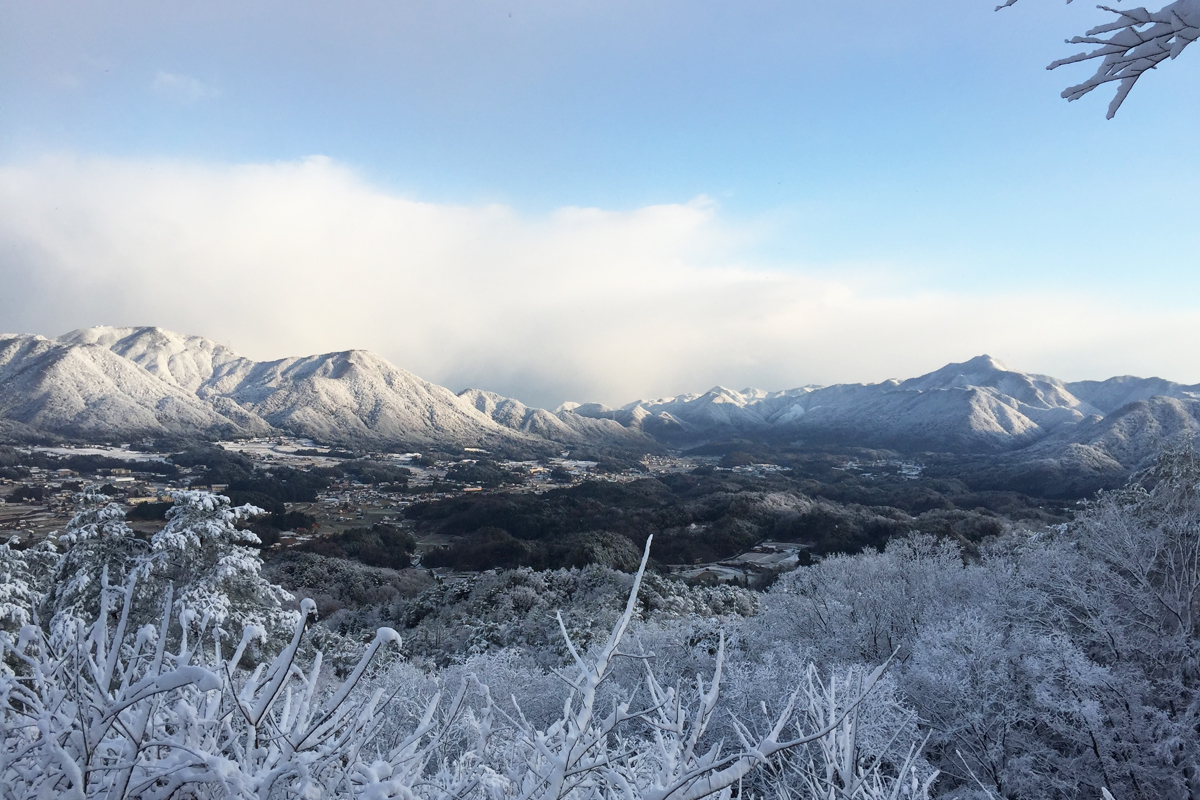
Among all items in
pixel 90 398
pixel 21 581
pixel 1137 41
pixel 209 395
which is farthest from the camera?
pixel 209 395

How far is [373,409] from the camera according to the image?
148 m

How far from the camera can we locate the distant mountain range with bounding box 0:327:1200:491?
286 feet

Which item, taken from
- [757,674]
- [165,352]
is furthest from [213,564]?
[165,352]

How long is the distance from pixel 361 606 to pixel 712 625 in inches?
892

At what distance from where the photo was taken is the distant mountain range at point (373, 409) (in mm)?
87250

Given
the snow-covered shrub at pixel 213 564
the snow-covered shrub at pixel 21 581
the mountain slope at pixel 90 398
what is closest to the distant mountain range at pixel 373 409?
the mountain slope at pixel 90 398

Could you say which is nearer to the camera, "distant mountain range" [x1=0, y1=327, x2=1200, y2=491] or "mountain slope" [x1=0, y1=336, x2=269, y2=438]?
"mountain slope" [x1=0, y1=336, x2=269, y2=438]

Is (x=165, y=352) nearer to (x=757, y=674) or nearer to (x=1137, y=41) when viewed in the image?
(x=757, y=674)

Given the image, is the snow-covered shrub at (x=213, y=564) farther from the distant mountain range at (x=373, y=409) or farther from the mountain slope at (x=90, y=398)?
the mountain slope at (x=90, y=398)

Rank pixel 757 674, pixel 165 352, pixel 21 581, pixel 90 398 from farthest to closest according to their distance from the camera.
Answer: pixel 165 352 < pixel 90 398 < pixel 757 674 < pixel 21 581

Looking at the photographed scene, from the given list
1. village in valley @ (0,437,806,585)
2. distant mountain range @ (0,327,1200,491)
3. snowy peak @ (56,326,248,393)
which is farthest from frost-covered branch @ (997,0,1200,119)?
snowy peak @ (56,326,248,393)

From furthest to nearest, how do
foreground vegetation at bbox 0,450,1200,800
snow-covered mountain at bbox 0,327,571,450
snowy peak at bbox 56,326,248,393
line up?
snowy peak at bbox 56,326,248,393, snow-covered mountain at bbox 0,327,571,450, foreground vegetation at bbox 0,450,1200,800

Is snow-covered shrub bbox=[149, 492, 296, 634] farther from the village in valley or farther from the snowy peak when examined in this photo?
the snowy peak

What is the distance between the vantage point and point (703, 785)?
6.16ft
